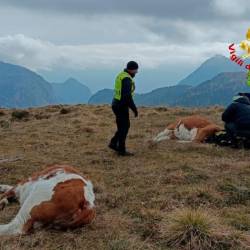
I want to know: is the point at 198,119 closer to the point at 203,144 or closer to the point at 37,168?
the point at 203,144

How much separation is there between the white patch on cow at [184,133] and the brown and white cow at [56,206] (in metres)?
7.01

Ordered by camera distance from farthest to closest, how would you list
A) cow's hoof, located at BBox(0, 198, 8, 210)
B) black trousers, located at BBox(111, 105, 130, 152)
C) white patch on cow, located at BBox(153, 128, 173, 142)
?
white patch on cow, located at BBox(153, 128, 173, 142)
black trousers, located at BBox(111, 105, 130, 152)
cow's hoof, located at BBox(0, 198, 8, 210)

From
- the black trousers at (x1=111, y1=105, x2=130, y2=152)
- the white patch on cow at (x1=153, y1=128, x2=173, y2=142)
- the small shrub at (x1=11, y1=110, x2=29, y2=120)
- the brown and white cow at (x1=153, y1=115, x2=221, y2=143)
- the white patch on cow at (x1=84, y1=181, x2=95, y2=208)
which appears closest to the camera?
the white patch on cow at (x1=84, y1=181, x2=95, y2=208)

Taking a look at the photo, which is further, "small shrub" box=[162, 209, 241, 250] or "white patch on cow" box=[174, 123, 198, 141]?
"white patch on cow" box=[174, 123, 198, 141]

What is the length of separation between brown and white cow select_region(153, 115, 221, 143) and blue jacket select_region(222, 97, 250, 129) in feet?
2.24

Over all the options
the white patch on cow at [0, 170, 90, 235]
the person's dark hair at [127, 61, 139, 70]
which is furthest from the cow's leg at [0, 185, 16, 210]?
the person's dark hair at [127, 61, 139, 70]

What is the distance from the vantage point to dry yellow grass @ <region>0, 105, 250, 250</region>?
5.98m

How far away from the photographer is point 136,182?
8.82 meters

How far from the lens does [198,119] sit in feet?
44.7

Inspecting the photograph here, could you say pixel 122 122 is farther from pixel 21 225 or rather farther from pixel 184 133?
pixel 21 225

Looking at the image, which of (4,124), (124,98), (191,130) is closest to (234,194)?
(124,98)

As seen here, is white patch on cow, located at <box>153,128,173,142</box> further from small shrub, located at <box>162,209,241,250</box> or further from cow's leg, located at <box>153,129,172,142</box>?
small shrub, located at <box>162,209,241,250</box>

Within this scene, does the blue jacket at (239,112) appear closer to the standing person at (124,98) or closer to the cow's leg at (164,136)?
the cow's leg at (164,136)

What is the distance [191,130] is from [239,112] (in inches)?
59.2
